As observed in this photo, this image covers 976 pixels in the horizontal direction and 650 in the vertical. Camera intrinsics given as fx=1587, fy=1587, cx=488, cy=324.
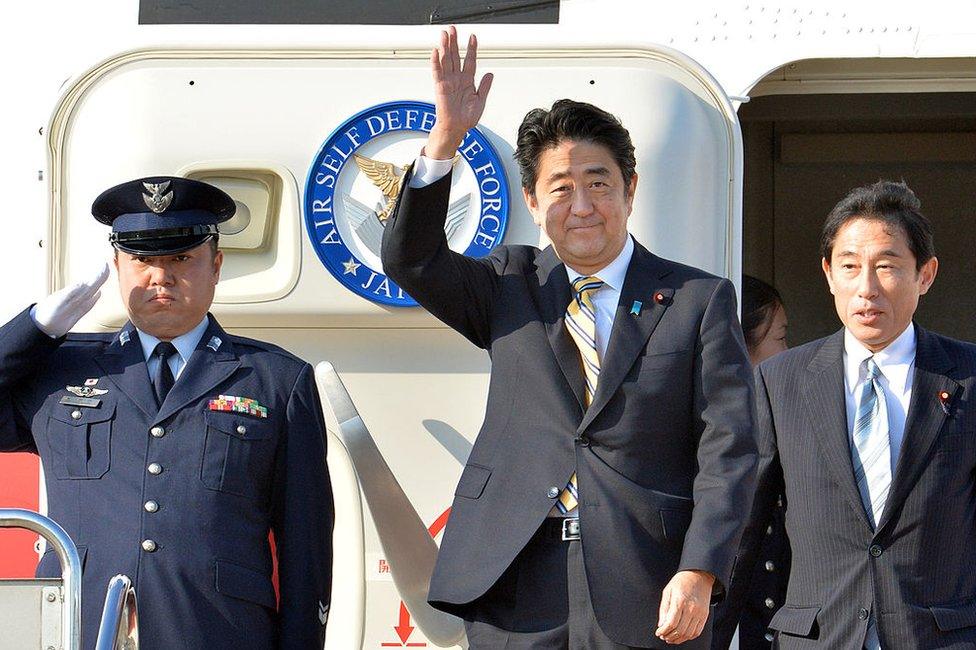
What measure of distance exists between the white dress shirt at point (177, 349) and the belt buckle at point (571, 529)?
77 cm

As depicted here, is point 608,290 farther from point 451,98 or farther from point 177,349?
point 177,349

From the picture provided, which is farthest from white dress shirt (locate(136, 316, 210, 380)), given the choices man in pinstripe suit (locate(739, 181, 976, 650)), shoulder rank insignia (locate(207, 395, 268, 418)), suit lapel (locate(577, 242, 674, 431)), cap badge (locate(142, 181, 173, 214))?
man in pinstripe suit (locate(739, 181, 976, 650))

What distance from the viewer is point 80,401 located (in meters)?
2.85

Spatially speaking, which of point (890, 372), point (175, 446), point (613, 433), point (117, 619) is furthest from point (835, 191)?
point (117, 619)

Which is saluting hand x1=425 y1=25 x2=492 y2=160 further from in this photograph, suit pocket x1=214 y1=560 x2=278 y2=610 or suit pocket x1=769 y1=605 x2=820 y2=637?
suit pocket x1=769 y1=605 x2=820 y2=637

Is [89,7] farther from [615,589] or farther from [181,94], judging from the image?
[615,589]

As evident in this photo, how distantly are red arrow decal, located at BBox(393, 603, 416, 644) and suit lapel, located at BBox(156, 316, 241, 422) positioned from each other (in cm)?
82

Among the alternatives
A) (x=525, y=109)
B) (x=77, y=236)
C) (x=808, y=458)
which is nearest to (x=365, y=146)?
(x=525, y=109)

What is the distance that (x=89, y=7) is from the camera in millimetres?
3801

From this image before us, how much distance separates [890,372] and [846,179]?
2.50 m

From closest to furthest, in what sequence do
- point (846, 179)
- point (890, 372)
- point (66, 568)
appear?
point (66, 568) → point (890, 372) → point (846, 179)

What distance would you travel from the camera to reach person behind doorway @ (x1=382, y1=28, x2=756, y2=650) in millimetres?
2613

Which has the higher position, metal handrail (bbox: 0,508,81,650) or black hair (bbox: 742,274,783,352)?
black hair (bbox: 742,274,783,352)

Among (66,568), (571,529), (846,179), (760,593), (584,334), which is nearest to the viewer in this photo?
(66,568)
